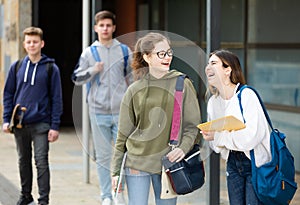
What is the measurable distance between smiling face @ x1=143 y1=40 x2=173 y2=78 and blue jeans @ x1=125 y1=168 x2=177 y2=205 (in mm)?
690

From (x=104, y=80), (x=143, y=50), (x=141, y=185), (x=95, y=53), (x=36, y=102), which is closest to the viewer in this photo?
(x=143, y=50)

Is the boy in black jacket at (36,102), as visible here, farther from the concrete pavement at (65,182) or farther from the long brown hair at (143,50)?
the long brown hair at (143,50)

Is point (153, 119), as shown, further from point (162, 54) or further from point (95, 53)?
point (95, 53)

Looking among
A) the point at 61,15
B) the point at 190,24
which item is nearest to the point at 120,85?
the point at 190,24

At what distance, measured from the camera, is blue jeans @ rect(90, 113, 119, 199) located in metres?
7.82

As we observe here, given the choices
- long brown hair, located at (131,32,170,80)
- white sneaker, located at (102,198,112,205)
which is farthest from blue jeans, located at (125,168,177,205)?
white sneaker, located at (102,198,112,205)

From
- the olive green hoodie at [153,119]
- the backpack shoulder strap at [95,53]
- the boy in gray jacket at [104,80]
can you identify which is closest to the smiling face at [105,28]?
the boy in gray jacket at [104,80]

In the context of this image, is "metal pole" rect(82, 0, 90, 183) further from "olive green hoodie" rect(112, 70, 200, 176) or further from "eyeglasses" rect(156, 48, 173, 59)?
"eyeglasses" rect(156, 48, 173, 59)

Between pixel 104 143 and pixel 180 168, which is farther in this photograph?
pixel 104 143

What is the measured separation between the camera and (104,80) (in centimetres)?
787

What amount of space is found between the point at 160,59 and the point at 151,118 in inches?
15.5

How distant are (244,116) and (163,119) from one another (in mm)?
549

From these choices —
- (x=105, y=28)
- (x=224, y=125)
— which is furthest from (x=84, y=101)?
(x=224, y=125)

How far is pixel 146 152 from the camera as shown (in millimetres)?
5207
